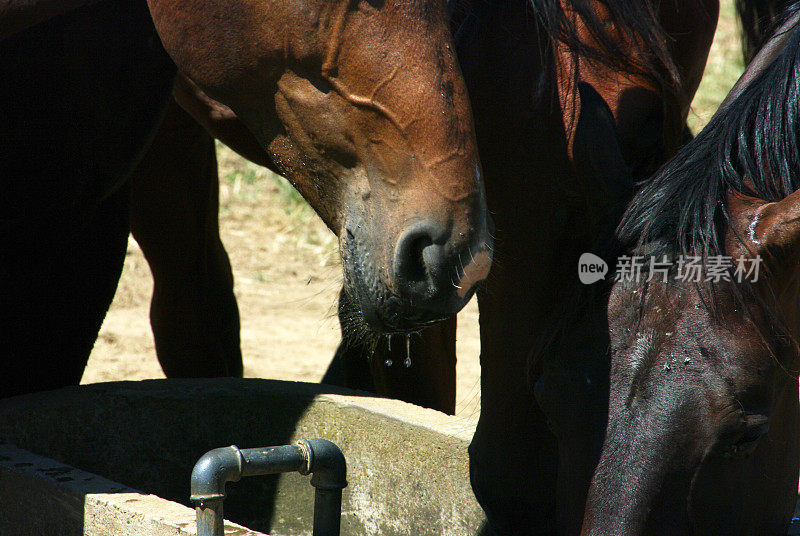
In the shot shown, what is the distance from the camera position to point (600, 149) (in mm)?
1568

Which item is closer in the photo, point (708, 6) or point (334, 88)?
point (334, 88)

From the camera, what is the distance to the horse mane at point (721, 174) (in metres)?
1.32

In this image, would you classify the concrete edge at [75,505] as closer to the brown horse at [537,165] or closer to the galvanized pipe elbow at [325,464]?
the galvanized pipe elbow at [325,464]

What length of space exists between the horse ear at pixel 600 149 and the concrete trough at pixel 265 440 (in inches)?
23.3

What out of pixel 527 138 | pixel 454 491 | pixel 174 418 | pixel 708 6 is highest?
pixel 708 6

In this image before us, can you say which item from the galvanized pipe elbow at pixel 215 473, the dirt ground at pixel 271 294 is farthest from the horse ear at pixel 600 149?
the dirt ground at pixel 271 294

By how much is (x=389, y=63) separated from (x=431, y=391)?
1.42 m

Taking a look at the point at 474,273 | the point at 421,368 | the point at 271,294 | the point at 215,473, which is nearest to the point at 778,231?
the point at 474,273

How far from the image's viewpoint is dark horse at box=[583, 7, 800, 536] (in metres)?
1.27

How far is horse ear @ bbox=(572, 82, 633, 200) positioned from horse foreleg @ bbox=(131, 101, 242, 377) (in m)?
A: 1.69

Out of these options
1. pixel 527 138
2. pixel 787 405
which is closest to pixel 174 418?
pixel 527 138

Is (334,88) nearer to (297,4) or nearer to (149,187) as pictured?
(297,4)

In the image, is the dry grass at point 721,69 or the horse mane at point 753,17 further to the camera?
the dry grass at point 721,69

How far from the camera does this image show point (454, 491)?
1.85 m
